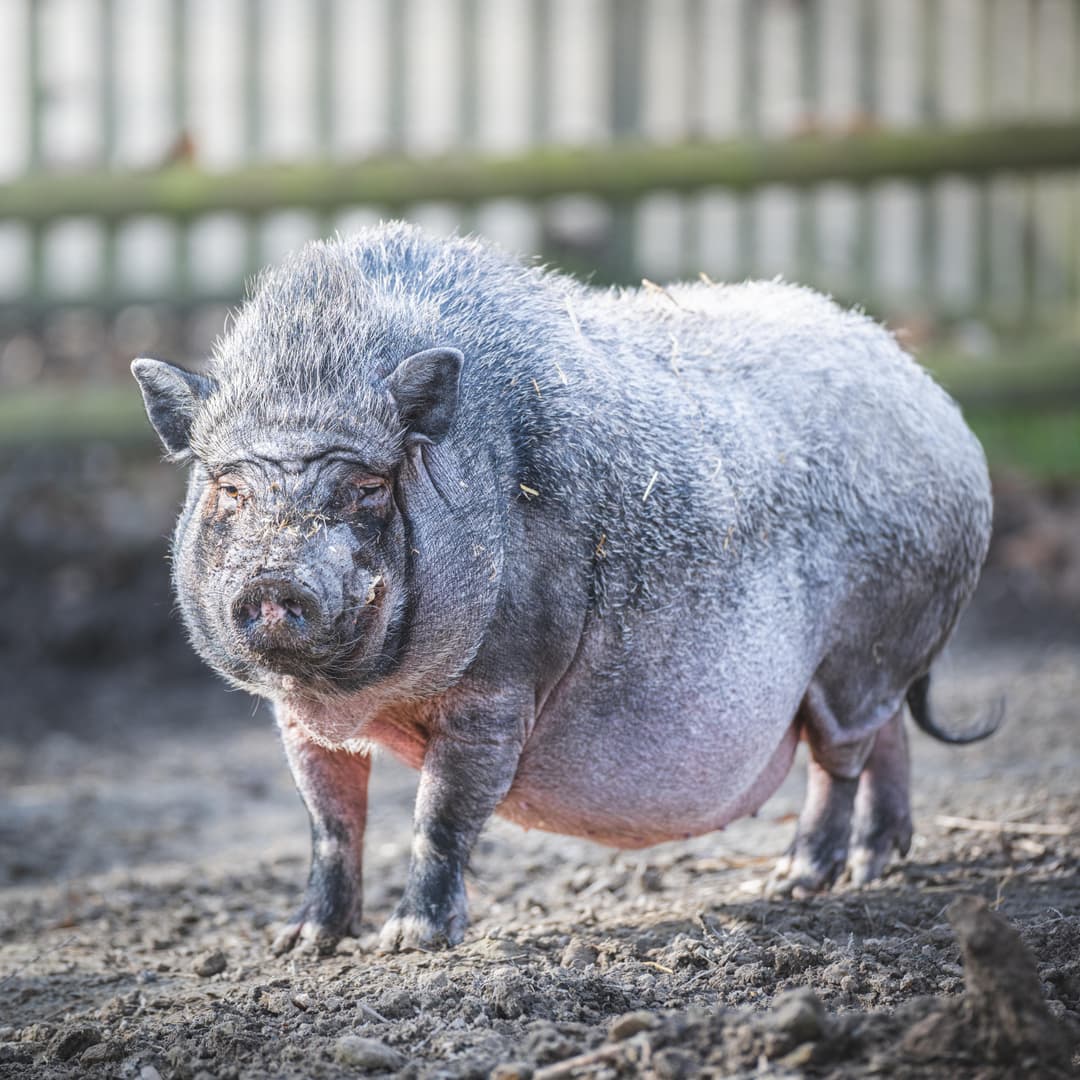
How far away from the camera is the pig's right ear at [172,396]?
4.08 meters

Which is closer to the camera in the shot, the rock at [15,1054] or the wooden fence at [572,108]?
the rock at [15,1054]

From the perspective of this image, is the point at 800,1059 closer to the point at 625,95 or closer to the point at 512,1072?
the point at 512,1072

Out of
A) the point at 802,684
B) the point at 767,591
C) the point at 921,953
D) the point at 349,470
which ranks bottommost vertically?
the point at 921,953

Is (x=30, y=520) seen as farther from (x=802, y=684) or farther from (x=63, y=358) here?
(x=802, y=684)

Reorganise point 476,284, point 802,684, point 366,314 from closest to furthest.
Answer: point 366,314, point 476,284, point 802,684

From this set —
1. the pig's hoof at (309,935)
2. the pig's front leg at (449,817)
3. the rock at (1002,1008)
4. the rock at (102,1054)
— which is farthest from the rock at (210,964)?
the rock at (1002,1008)

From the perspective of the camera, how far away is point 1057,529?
9.20 meters

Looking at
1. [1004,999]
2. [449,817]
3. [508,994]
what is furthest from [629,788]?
[1004,999]

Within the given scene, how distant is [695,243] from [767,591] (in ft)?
20.2

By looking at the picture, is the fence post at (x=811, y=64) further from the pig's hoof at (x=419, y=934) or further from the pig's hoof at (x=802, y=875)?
the pig's hoof at (x=419, y=934)

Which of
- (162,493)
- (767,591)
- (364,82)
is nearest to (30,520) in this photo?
(162,493)

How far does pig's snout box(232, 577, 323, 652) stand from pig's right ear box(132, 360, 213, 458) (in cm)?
61

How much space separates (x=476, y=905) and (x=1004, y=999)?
95.8 inches

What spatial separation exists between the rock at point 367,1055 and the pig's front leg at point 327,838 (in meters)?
1.12
